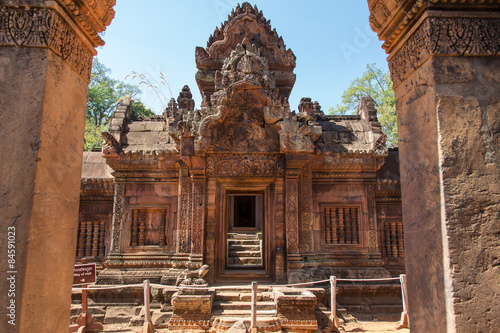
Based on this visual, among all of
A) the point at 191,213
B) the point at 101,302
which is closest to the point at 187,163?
the point at 191,213

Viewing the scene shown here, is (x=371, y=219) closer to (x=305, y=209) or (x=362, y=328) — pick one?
(x=305, y=209)

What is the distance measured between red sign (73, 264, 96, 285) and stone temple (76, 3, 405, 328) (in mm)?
1413

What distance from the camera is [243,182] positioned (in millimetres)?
7930

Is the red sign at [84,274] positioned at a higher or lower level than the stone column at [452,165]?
lower

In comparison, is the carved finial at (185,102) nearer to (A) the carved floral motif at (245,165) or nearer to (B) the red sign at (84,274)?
(A) the carved floral motif at (245,165)

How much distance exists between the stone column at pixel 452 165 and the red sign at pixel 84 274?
585 cm

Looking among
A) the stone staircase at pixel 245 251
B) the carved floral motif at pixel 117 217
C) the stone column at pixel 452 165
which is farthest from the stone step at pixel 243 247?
the stone column at pixel 452 165

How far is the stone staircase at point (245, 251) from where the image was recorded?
10.2 m

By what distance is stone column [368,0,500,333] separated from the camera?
2209mm

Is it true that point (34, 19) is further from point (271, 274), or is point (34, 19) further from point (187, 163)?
point (271, 274)

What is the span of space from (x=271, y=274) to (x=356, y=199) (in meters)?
2.77

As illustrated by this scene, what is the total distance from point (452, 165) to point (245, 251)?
9309 millimetres

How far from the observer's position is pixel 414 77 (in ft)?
8.65

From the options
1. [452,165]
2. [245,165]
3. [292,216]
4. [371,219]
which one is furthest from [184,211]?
[452,165]
